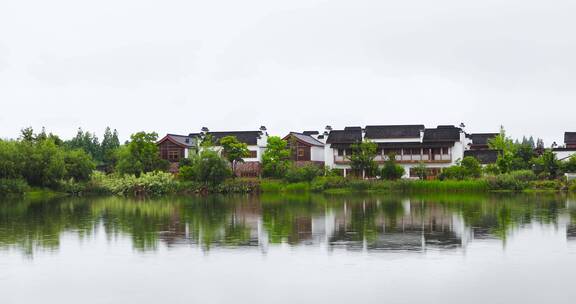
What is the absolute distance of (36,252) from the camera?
19.2m

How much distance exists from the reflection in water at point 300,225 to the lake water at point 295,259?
78 mm

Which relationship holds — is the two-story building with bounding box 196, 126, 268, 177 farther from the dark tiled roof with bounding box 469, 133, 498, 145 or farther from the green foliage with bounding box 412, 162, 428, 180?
the dark tiled roof with bounding box 469, 133, 498, 145

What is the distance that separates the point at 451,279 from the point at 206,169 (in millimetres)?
45506

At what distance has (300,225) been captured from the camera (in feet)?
85.0

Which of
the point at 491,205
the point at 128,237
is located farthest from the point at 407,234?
the point at 491,205

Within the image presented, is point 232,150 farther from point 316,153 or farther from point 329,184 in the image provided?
point 316,153

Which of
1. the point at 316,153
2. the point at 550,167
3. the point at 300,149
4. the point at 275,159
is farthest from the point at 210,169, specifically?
the point at 550,167

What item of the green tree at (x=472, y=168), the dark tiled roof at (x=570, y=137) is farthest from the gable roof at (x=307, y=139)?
the dark tiled roof at (x=570, y=137)

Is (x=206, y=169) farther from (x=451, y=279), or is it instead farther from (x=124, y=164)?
(x=451, y=279)

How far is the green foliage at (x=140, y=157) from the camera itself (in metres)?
62.6

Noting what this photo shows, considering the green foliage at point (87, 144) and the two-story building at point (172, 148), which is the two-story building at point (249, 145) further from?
the green foliage at point (87, 144)

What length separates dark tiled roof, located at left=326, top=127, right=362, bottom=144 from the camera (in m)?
69.8

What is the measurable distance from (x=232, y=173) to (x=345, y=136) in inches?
584

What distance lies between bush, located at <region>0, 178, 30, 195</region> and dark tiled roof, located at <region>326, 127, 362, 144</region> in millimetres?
30653
